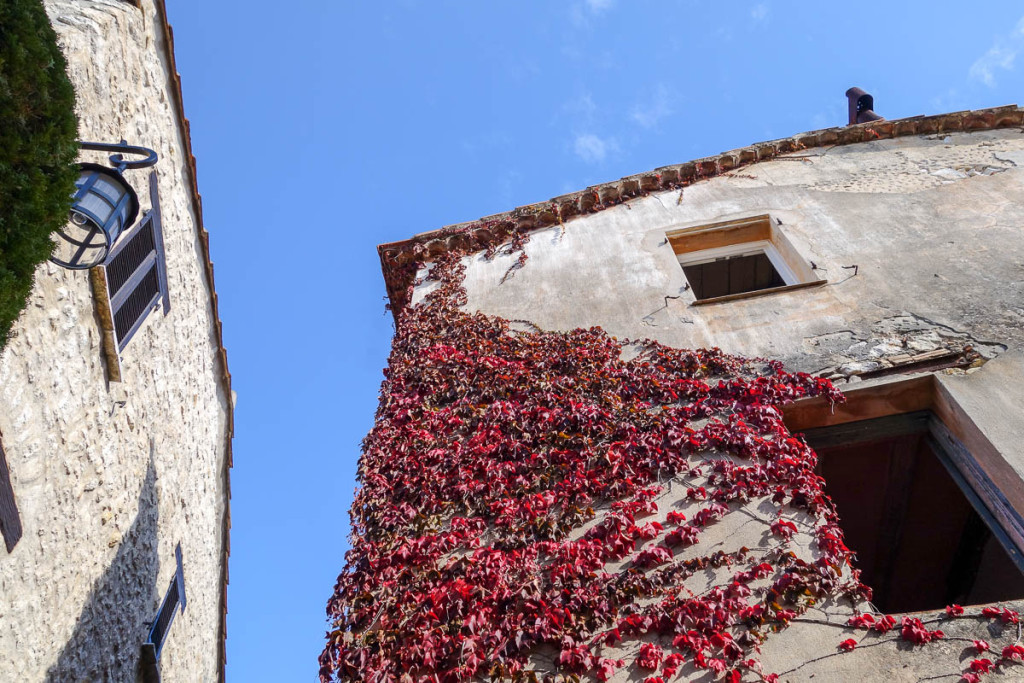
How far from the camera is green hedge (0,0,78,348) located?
3.22 meters

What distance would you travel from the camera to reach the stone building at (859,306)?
13.9ft

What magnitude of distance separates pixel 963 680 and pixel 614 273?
4816 mm

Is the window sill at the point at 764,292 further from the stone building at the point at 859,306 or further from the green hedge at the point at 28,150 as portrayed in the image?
the green hedge at the point at 28,150

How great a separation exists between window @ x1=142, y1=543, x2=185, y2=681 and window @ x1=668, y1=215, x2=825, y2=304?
235 inches

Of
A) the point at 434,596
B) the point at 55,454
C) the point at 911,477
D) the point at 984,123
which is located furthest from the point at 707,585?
the point at 984,123

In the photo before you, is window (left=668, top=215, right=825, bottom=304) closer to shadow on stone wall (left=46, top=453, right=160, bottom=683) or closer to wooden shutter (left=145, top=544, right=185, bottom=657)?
shadow on stone wall (left=46, top=453, right=160, bottom=683)

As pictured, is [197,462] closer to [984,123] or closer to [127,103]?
[127,103]

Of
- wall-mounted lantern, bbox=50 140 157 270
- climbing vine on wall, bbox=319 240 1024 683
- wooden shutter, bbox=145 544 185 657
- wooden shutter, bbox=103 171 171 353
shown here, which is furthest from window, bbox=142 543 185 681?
wall-mounted lantern, bbox=50 140 157 270

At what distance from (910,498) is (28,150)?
699 centimetres

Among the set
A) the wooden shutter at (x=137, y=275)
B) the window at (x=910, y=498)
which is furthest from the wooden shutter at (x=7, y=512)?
the window at (x=910, y=498)

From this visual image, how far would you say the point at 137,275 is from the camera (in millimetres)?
6203

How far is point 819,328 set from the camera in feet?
19.4

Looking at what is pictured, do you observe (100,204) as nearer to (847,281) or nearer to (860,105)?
(847,281)

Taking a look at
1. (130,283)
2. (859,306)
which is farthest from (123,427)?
(859,306)
